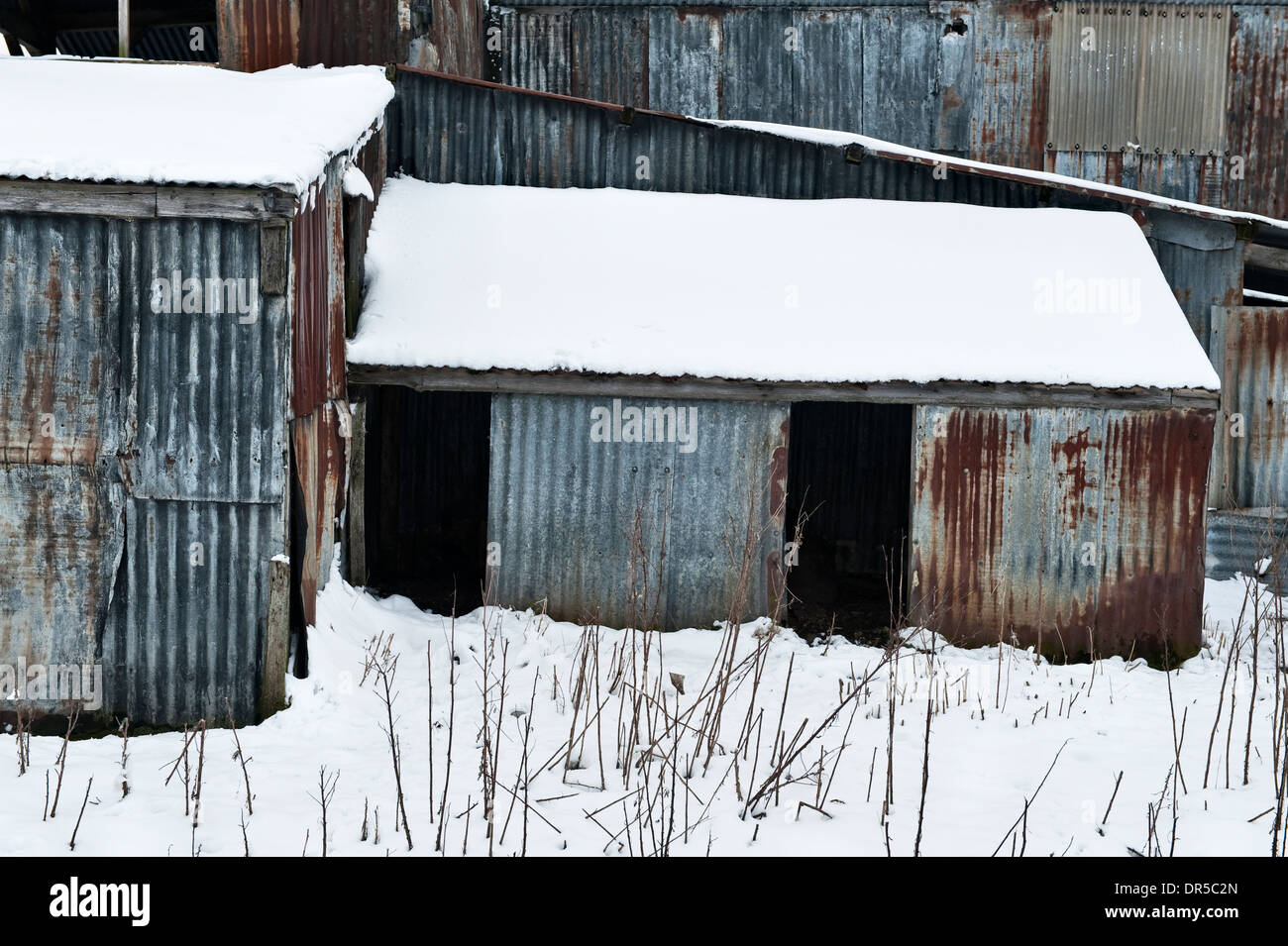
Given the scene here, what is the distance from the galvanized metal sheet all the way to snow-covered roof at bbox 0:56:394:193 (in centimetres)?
972

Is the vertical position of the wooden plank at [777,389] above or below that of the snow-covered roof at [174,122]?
below

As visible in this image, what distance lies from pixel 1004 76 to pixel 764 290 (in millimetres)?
6560

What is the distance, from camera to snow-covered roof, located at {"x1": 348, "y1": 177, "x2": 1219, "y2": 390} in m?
9.86

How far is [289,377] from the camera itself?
7355 millimetres

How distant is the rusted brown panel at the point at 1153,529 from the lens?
1001 cm

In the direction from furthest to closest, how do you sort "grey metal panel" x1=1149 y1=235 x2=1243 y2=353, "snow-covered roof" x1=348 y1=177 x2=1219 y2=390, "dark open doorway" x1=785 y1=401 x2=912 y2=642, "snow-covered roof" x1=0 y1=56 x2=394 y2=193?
"dark open doorway" x1=785 y1=401 x2=912 y2=642 → "grey metal panel" x1=1149 y1=235 x2=1243 y2=353 → "snow-covered roof" x1=348 y1=177 x2=1219 y2=390 → "snow-covered roof" x1=0 y1=56 x2=394 y2=193

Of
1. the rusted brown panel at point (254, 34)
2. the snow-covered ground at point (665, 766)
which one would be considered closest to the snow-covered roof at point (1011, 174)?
the rusted brown panel at point (254, 34)

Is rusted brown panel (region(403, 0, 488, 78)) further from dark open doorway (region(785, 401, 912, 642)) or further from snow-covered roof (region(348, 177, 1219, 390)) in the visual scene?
dark open doorway (region(785, 401, 912, 642))

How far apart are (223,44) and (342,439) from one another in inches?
170

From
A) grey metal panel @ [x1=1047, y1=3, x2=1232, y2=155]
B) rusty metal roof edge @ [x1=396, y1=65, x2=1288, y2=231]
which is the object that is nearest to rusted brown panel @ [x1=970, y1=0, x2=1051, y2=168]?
grey metal panel @ [x1=1047, y1=3, x2=1232, y2=155]

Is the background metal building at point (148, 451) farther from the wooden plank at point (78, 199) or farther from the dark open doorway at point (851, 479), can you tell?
the dark open doorway at point (851, 479)

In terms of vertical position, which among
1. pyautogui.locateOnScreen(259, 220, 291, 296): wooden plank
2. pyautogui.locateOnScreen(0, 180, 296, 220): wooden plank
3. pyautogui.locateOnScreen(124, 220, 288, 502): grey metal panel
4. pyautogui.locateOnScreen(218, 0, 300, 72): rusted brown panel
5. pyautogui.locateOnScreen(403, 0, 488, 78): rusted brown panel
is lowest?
pyautogui.locateOnScreen(124, 220, 288, 502): grey metal panel

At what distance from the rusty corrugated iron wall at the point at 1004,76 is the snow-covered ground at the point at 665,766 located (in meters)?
8.41

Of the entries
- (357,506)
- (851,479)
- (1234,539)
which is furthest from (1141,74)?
(357,506)
